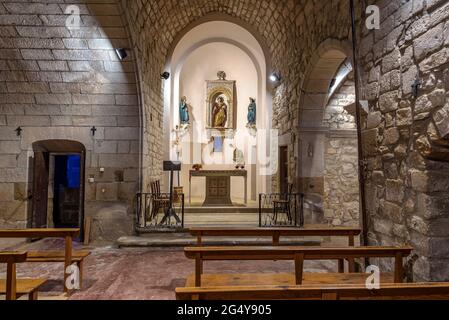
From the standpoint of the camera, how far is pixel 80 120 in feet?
17.7

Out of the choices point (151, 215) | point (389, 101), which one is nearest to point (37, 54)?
point (151, 215)

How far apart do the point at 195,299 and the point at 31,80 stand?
5.01 meters

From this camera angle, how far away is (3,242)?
206 inches

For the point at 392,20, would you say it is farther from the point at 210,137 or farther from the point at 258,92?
the point at 210,137

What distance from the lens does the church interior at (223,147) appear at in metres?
2.46

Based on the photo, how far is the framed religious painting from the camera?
9.94 m

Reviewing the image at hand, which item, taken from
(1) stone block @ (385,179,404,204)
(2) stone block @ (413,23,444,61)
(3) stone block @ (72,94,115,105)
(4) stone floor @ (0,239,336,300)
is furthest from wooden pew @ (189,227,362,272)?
(3) stone block @ (72,94,115,105)

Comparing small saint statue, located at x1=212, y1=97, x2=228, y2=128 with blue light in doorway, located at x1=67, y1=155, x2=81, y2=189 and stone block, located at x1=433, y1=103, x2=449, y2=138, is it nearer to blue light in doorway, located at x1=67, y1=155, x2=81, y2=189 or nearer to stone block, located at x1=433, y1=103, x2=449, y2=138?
blue light in doorway, located at x1=67, y1=155, x2=81, y2=189

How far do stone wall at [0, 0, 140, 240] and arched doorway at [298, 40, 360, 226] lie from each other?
3.06 meters

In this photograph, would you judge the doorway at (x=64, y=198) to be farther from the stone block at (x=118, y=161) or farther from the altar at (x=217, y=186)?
the altar at (x=217, y=186)

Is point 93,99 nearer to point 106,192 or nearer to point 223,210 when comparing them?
point 106,192

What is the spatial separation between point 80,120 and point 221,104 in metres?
5.28

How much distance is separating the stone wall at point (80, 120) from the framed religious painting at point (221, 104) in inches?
184

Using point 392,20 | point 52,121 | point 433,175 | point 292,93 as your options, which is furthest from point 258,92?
point 433,175
